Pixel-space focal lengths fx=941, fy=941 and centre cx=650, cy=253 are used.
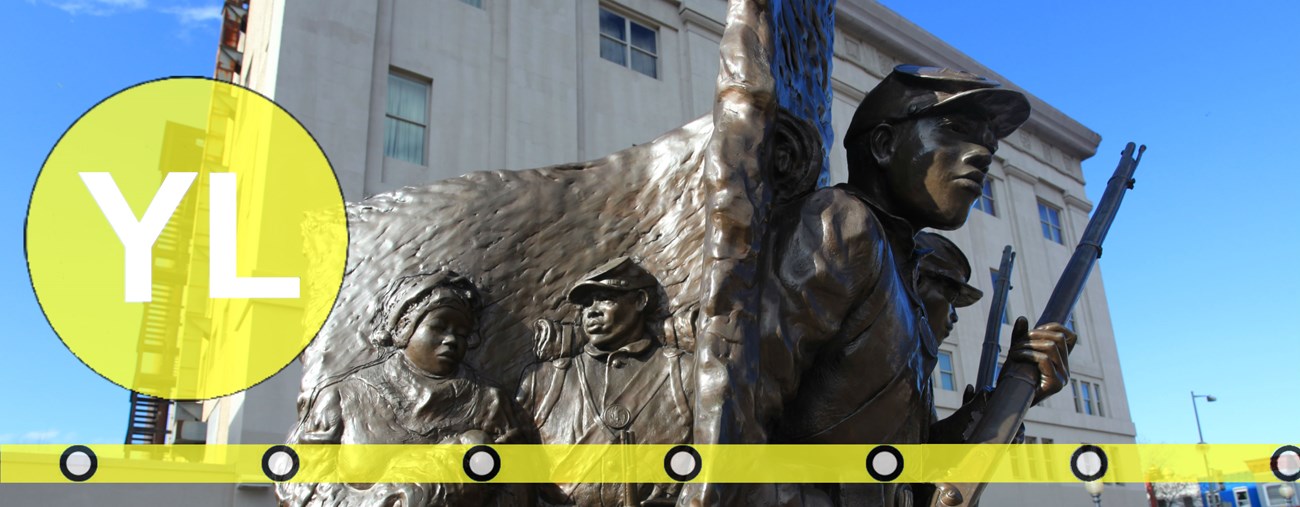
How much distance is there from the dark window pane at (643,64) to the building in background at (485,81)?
1.1 inches

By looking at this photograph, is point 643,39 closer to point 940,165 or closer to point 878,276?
point 940,165

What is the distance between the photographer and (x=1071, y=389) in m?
27.6

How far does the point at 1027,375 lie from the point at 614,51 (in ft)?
49.6

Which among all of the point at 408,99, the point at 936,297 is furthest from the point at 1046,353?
the point at 408,99

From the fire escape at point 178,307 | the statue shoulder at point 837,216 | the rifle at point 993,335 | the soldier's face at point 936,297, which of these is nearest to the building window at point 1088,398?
the fire escape at point 178,307

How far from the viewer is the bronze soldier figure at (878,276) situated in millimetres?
2762

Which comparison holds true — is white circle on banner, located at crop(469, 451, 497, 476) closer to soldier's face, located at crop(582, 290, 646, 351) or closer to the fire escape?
soldier's face, located at crop(582, 290, 646, 351)

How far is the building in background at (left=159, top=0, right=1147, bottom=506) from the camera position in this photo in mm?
13398

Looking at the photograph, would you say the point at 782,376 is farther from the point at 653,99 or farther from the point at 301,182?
the point at 653,99

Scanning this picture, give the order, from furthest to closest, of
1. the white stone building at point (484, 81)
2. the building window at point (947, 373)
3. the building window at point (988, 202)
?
the building window at point (988, 202) < the building window at point (947, 373) < the white stone building at point (484, 81)

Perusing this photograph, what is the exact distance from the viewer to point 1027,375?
Answer: 3.32 m

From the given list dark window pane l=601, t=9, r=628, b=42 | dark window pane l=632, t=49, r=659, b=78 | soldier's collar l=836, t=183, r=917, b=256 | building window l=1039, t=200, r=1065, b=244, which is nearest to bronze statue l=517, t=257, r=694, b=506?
soldier's collar l=836, t=183, r=917, b=256

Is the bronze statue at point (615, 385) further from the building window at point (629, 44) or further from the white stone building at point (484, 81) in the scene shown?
the building window at point (629, 44)

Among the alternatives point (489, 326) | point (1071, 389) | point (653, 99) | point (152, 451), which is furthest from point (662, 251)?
point (1071, 389)
